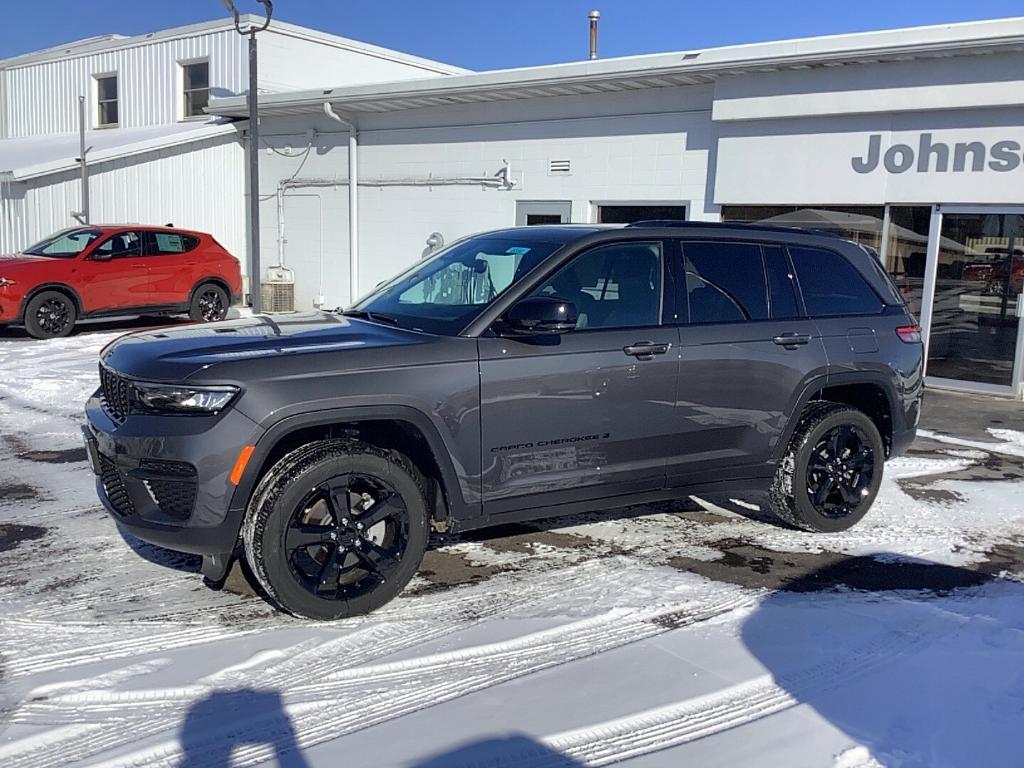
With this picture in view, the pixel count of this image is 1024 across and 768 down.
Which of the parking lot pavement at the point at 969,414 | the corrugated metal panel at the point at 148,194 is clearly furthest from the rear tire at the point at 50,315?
the parking lot pavement at the point at 969,414

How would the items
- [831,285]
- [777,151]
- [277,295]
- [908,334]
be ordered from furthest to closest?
1. [277,295]
2. [777,151]
3. [908,334]
4. [831,285]

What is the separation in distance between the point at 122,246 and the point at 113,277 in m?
0.62

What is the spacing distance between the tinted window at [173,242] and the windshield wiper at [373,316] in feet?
36.4

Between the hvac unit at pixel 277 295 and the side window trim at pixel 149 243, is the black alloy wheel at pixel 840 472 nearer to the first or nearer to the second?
the side window trim at pixel 149 243

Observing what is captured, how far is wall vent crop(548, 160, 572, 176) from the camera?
13672mm

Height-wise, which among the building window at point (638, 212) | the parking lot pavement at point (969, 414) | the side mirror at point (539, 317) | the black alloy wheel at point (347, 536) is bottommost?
the parking lot pavement at point (969, 414)

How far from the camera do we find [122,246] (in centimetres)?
1473

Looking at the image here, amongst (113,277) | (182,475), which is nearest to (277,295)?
(113,277)

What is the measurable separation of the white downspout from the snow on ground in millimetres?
11033

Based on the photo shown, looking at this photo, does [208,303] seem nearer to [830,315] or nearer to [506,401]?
[830,315]

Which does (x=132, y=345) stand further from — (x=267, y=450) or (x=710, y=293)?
(x=710, y=293)

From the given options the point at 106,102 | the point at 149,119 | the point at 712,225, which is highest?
the point at 106,102

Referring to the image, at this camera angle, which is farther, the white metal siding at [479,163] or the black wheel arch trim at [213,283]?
the black wheel arch trim at [213,283]

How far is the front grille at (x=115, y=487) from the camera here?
13.5ft
